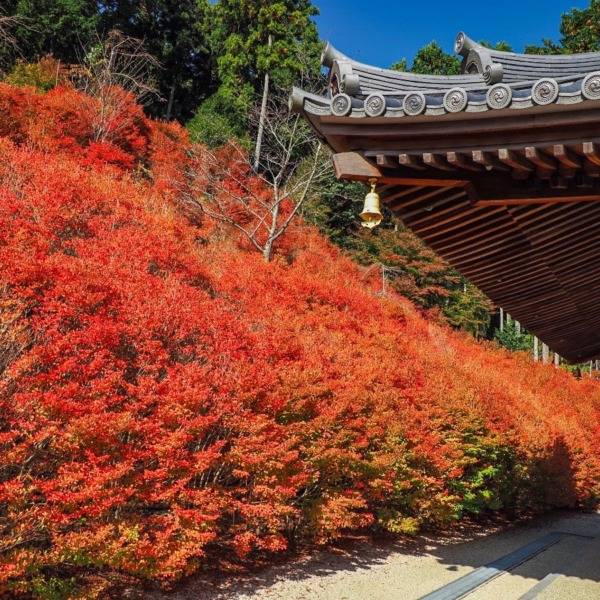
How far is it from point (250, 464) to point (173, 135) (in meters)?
17.3

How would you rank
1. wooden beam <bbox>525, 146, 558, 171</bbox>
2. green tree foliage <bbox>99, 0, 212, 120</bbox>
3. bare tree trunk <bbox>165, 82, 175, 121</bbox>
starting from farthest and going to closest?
bare tree trunk <bbox>165, 82, 175, 121</bbox> < green tree foliage <bbox>99, 0, 212, 120</bbox> < wooden beam <bbox>525, 146, 558, 171</bbox>

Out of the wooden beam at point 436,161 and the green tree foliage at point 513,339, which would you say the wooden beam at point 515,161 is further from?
the green tree foliage at point 513,339

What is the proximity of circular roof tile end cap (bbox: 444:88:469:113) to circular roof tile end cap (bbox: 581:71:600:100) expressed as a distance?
39 cm

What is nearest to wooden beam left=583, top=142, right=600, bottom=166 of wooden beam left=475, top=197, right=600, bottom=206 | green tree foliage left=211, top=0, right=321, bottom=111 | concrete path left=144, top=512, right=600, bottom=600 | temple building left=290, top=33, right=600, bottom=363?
temple building left=290, top=33, right=600, bottom=363

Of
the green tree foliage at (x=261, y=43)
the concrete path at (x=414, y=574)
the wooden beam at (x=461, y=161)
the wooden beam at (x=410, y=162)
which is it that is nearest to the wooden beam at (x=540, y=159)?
the wooden beam at (x=461, y=161)

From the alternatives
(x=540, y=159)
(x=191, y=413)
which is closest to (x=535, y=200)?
(x=540, y=159)

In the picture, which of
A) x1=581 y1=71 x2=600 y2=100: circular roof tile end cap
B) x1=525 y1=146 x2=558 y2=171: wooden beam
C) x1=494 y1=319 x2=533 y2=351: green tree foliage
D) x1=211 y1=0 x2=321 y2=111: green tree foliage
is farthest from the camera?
x1=494 y1=319 x2=533 y2=351: green tree foliage

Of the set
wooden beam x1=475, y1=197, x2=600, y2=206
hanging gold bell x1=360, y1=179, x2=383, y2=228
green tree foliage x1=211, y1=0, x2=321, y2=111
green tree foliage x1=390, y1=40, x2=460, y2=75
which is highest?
green tree foliage x1=390, y1=40, x2=460, y2=75

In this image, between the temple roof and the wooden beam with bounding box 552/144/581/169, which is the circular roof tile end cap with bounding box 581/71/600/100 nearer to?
the temple roof

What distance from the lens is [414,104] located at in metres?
2.09

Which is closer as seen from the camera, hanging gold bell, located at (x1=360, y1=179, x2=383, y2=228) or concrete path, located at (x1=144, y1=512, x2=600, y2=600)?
hanging gold bell, located at (x1=360, y1=179, x2=383, y2=228)

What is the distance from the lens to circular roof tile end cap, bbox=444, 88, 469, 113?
Result: 2.01 m

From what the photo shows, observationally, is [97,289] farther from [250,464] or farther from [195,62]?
[195,62]

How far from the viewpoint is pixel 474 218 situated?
272cm
